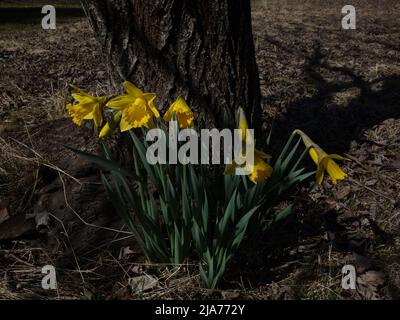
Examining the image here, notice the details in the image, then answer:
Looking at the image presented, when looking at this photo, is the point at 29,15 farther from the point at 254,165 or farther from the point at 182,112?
the point at 254,165

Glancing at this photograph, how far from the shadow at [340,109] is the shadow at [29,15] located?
5.63 m

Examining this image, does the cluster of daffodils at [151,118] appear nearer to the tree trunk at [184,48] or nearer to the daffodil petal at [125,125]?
the daffodil petal at [125,125]

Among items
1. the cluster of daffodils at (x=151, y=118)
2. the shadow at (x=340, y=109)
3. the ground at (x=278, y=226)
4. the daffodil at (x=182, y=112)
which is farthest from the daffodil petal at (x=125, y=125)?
the shadow at (x=340, y=109)

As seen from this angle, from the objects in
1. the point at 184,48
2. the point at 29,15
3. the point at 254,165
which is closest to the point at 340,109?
the point at 184,48

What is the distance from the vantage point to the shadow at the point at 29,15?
773cm

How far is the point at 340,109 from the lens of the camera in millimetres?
3455

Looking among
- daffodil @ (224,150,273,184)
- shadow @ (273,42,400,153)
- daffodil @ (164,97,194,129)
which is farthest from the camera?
shadow @ (273,42,400,153)

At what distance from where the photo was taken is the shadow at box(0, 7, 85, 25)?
773cm

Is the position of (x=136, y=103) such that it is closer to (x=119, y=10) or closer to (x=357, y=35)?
(x=119, y=10)

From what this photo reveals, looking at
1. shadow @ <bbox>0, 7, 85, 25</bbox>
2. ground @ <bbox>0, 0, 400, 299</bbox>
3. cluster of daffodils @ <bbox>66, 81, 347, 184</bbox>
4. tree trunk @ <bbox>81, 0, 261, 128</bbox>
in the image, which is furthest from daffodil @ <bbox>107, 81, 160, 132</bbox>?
shadow @ <bbox>0, 7, 85, 25</bbox>

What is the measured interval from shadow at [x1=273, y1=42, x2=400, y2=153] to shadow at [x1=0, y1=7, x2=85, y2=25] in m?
5.63

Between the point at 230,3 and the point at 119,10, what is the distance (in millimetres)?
538

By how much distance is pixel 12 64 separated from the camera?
15.1 ft

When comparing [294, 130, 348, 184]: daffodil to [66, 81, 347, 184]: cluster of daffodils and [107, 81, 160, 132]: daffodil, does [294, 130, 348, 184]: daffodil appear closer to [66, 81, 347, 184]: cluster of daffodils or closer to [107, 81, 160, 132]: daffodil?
[66, 81, 347, 184]: cluster of daffodils
